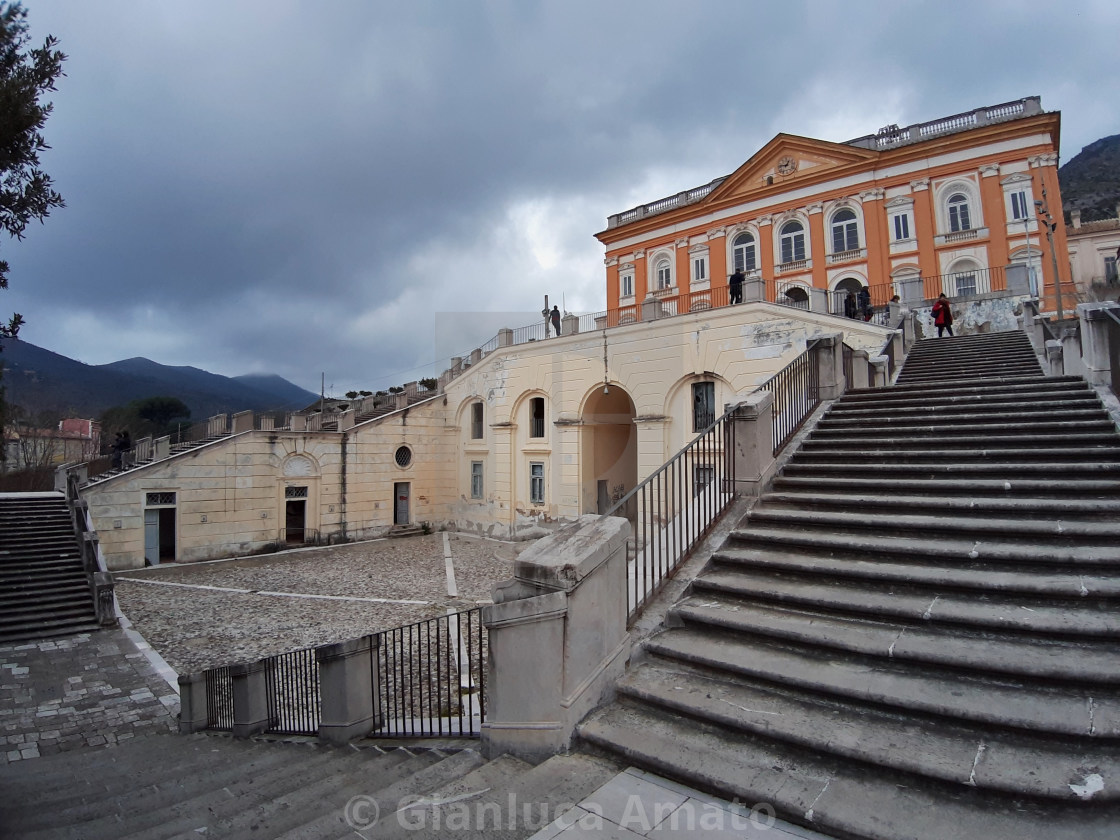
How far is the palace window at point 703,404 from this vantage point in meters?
18.8

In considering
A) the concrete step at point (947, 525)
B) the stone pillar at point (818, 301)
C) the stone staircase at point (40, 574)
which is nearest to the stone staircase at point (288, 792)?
the concrete step at point (947, 525)

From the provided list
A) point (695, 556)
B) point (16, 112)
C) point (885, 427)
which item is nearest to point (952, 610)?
point (695, 556)

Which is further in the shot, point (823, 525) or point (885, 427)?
point (885, 427)

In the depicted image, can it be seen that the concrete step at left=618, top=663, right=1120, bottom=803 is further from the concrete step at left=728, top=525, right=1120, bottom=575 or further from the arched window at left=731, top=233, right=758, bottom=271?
the arched window at left=731, top=233, right=758, bottom=271

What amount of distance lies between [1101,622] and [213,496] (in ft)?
78.0

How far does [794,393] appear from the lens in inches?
335

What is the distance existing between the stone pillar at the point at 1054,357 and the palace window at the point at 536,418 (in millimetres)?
17288

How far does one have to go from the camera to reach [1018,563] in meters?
4.39

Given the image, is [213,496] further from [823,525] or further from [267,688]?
[823,525]

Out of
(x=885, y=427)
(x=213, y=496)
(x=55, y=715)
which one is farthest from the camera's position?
(x=213, y=496)

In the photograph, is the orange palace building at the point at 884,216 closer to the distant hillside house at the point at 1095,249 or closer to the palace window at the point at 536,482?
the palace window at the point at 536,482

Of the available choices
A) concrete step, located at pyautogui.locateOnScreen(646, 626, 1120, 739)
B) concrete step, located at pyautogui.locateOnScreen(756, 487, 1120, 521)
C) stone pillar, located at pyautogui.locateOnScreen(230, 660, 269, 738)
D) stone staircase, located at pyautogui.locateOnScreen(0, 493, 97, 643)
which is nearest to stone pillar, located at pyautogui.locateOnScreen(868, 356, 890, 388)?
concrete step, located at pyautogui.locateOnScreen(756, 487, 1120, 521)

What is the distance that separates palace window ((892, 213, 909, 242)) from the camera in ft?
84.7

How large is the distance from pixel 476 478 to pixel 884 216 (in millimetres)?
22367
